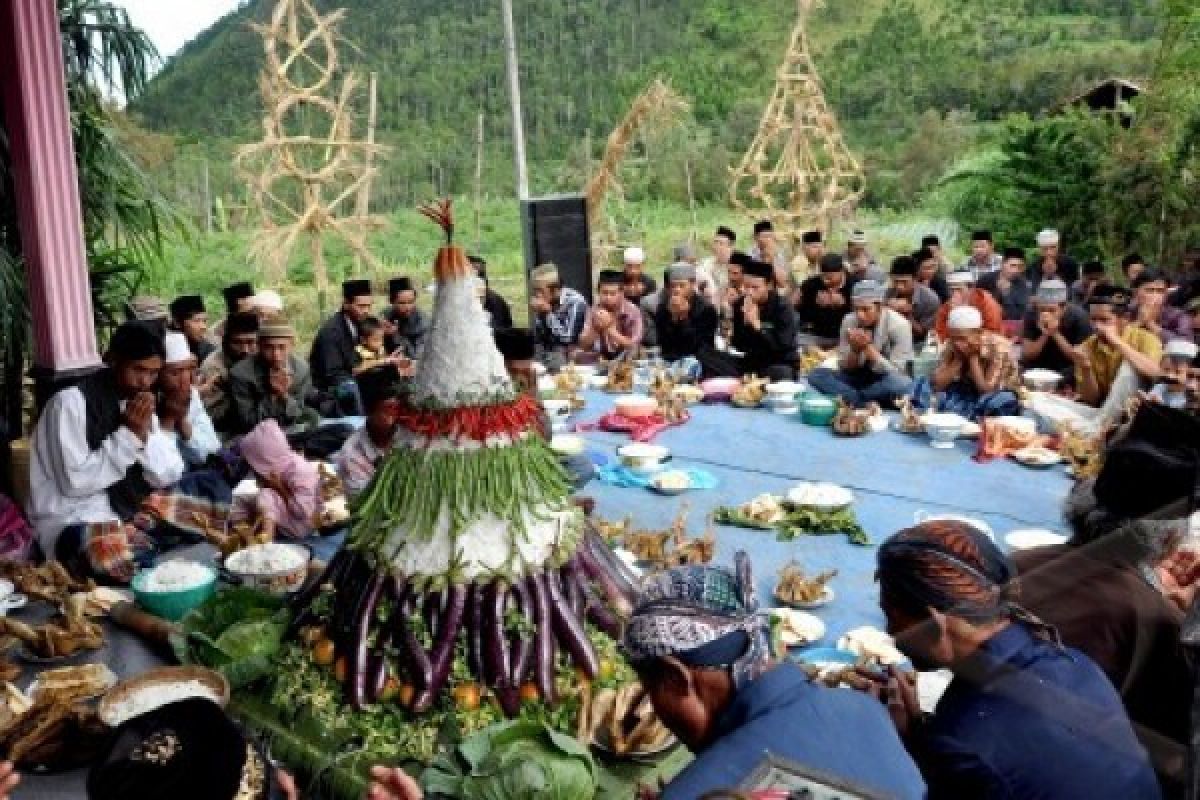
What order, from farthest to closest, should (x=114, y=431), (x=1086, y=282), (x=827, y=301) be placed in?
(x=1086, y=282) < (x=827, y=301) < (x=114, y=431)

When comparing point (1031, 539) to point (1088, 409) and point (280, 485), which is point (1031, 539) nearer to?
point (1088, 409)

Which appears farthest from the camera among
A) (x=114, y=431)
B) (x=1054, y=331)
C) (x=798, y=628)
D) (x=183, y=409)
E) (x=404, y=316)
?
(x=404, y=316)

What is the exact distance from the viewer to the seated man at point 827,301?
8977mm

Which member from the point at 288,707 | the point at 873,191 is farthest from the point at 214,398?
the point at 873,191

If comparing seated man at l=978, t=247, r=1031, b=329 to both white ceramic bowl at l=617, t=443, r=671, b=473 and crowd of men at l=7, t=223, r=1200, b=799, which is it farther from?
white ceramic bowl at l=617, t=443, r=671, b=473

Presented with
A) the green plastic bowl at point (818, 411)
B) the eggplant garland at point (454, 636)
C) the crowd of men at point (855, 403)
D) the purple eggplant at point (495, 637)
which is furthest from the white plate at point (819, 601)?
the green plastic bowl at point (818, 411)

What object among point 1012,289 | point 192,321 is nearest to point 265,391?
point 192,321

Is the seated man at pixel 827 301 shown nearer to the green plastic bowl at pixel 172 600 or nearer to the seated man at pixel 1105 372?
the seated man at pixel 1105 372

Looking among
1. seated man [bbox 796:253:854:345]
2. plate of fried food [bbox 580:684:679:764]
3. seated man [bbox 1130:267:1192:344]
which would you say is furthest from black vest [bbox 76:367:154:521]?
seated man [bbox 1130:267:1192:344]

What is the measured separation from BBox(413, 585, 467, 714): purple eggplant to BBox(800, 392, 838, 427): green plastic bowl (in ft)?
12.4

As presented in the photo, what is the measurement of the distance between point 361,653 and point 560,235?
8137mm

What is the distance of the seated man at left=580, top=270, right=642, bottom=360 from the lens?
819 centimetres

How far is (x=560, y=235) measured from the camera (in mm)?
11055

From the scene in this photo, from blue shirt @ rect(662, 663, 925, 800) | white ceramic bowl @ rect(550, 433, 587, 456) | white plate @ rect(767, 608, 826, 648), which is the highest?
blue shirt @ rect(662, 663, 925, 800)
